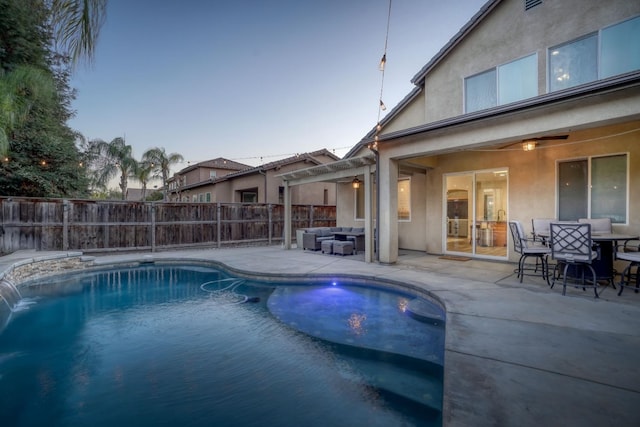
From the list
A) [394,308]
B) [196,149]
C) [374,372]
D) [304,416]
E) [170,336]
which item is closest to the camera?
[304,416]

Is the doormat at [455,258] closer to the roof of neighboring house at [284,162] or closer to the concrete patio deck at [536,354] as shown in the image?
the concrete patio deck at [536,354]

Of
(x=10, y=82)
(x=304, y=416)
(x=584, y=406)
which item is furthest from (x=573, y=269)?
(x=10, y=82)

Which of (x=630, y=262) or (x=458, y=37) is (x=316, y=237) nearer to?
(x=458, y=37)

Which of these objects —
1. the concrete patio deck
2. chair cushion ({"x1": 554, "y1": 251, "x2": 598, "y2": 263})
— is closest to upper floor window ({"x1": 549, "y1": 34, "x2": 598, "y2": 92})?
chair cushion ({"x1": 554, "y1": 251, "x2": 598, "y2": 263})

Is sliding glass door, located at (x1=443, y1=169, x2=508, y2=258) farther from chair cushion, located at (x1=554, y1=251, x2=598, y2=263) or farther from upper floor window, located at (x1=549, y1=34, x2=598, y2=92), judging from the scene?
chair cushion, located at (x1=554, y1=251, x2=598, y2=263)

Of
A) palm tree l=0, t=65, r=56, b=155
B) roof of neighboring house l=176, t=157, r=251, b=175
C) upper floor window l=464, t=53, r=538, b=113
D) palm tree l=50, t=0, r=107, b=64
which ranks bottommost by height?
palm tree l=50, t=0, r=107, b=64

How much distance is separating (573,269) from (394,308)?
3628 millimetres

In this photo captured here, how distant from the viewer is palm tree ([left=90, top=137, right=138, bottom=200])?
886 inches

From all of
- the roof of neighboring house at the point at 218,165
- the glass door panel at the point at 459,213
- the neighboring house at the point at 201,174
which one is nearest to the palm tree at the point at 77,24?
the glass door panel at the point at 459,213

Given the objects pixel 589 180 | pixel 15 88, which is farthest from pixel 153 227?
pixel 589 180

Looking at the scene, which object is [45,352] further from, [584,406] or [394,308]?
[584,406]

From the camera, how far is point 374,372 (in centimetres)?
326

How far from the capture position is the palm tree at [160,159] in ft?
78.0

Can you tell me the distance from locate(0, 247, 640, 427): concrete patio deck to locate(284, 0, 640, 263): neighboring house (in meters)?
2.54
